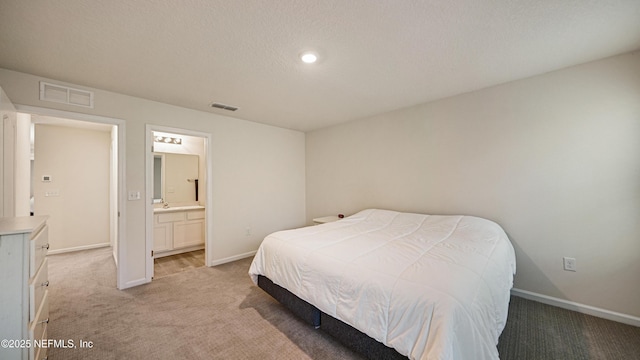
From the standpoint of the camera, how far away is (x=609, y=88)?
6.99 ft

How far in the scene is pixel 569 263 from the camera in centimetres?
230

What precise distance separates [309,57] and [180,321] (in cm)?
273

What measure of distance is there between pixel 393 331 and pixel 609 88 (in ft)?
9.77

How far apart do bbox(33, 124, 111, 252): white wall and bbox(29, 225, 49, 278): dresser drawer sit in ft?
12.2

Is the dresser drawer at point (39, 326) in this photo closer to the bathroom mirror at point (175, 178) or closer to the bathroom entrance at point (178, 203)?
the bathroom entrance at point (178, 203)

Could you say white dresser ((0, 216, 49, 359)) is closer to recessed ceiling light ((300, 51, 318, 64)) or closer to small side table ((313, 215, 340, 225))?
recessed ceiling light ((300, 51, 318, 64))

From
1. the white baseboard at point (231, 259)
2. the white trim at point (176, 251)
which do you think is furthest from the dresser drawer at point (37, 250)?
the white trim at point (176, 251)

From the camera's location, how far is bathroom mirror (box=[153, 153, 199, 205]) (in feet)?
14.8

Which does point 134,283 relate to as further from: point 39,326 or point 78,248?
point 78,248

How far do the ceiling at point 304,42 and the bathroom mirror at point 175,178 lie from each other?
207cm

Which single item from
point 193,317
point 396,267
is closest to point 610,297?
point 396,267

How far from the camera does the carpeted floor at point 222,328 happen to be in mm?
1749

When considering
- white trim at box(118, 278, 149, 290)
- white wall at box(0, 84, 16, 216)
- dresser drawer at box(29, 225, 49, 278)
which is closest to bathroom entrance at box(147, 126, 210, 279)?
white trim at box(118, 278, 149, 290)

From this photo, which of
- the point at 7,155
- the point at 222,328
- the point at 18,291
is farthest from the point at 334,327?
the point at 7,155
